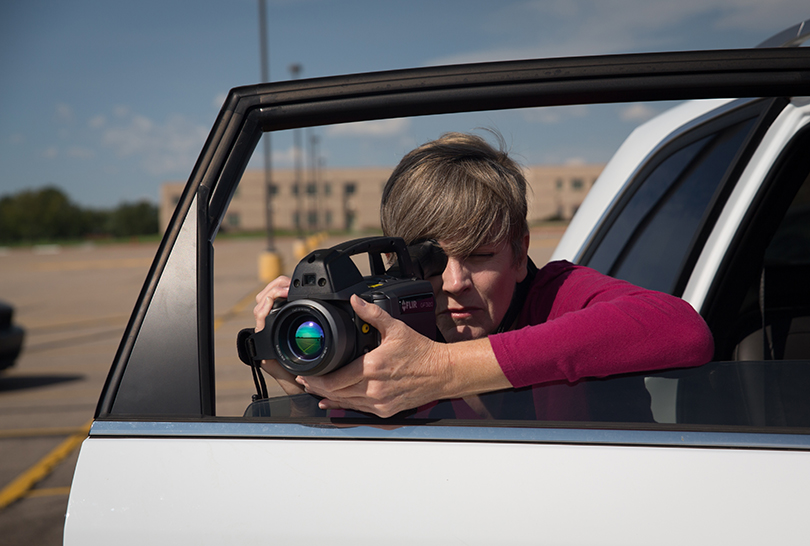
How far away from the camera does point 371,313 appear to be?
938 mm

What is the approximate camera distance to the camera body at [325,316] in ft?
3.01

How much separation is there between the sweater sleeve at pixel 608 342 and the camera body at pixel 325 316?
0.19m

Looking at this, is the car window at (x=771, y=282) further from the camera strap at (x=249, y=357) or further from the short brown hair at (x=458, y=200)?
the camera strap at (x=249, y=357)

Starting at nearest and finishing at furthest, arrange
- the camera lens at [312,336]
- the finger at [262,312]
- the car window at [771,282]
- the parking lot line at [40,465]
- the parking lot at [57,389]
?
the camera lens at [312,336] < the finger at [262,312] < the car window at [771,282] < the parking lot at [57,389] < the parking lot line at [40,465]

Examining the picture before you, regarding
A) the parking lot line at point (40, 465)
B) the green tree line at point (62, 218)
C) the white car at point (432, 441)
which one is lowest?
the parking lot line at point (40, 465)

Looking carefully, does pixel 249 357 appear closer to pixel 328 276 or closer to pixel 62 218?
pixel 328 276

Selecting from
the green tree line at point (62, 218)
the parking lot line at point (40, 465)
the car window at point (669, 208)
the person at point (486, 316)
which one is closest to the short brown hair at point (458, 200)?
the person at point (486, 316)

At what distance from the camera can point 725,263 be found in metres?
1.87

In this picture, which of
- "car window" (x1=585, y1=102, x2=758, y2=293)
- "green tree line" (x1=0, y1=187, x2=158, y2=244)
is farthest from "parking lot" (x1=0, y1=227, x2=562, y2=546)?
"green tree line" (x1=0, y1=187, x2=158, y2=244)

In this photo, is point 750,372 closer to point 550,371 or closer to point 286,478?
point 550,371

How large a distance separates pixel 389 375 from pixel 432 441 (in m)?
0.14

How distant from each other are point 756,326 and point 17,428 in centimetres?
575

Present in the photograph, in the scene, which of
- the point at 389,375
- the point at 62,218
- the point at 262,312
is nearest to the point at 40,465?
the point at 262,312

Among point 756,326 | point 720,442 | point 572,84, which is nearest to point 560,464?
point 720,442
